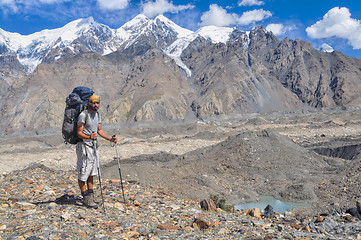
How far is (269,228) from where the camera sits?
6.00 m

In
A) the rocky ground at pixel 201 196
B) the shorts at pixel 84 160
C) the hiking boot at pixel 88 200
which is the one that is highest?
the shorts at pixel 84 160

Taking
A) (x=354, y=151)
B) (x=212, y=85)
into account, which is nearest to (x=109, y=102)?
(x=212, y=85)

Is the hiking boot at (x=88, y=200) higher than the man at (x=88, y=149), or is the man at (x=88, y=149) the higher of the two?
the man at (x=88, y=149)

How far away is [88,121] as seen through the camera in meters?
6.30

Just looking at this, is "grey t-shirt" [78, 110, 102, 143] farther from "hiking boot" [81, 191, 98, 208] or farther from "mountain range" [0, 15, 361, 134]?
"mountain range" [0, 15, 361, 134]

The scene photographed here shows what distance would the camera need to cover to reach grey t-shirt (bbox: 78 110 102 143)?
6184 mm

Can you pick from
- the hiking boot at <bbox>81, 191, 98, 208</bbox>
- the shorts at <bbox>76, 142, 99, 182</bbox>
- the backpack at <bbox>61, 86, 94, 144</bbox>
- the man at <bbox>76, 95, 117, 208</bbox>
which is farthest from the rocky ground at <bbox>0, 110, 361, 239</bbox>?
the backpack at <bbox>61, 86, 94, 144</bbox>

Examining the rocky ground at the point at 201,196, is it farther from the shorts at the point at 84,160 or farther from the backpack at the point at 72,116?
the backpack at the point at 72,116

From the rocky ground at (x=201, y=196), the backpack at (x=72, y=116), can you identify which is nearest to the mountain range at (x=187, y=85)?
the rocky ground at (x=201, y=196)

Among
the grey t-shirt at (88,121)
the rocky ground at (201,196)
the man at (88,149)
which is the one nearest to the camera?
the rocky ground at (201,196)

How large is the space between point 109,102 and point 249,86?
2271 inches

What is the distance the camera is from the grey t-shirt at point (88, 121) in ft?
20.3

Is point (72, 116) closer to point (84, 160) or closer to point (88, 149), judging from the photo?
point (88, 149)

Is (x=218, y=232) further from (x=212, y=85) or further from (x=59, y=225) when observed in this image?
(x=212, y=85)
